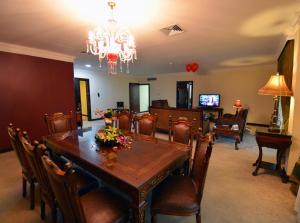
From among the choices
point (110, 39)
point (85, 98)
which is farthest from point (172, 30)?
point (85, 98)

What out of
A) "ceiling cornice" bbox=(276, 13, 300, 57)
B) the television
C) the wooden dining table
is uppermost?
"ceiling cornice" bbox=(276, 13, 300, 57)

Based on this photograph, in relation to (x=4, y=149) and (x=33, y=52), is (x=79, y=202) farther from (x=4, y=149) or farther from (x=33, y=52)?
(x=33, y=52)

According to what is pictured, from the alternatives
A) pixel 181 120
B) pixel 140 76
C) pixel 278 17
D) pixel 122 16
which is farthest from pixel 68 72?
pixel 140 76

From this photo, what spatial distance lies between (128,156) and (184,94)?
25.5ft

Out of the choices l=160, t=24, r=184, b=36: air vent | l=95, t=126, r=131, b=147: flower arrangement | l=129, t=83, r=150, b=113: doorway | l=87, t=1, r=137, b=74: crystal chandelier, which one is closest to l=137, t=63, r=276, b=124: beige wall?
l=129, t=83, r=150, b=113: doorway

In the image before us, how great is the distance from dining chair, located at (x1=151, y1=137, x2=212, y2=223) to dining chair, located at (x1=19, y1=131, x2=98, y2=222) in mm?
776

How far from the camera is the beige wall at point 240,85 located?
680cm

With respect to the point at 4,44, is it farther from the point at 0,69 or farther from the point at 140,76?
the point at 140,76

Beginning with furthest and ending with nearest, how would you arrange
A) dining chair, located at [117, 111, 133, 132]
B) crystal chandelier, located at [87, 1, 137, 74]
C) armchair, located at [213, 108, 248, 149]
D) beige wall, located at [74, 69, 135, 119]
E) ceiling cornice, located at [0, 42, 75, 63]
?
beige wall, located at [74, 69, 135, 119]
armchair, located at [213, 108, 248, 149]
ceiling cornice, located at [0, 42, 75, 63]
dining chair, located at [117, 111, 133, 132]
crystal chandelier, located at [87, 1, 137, 74]

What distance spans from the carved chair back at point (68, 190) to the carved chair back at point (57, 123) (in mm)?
2026

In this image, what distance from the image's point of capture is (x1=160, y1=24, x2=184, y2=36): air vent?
2693 millimetres

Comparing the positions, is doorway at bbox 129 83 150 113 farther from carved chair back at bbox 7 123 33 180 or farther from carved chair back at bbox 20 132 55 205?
carved chair back at bbox 20 132 55 205

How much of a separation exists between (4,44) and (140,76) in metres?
7.28

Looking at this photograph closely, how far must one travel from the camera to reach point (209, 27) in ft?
8.96
